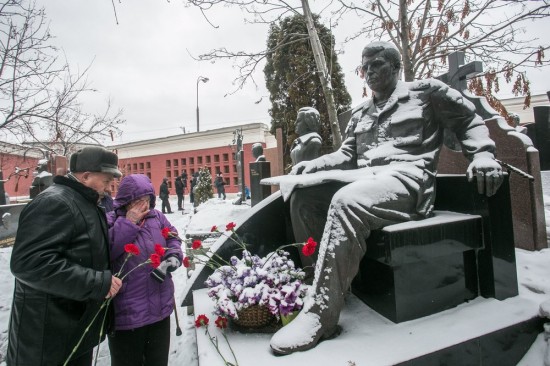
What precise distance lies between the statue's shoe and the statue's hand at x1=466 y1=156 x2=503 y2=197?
1326mm

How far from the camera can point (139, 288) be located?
1.98m

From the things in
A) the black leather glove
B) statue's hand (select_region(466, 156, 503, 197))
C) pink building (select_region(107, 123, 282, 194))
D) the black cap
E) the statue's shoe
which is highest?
pink building (select_region(107, 123, 282, 194))

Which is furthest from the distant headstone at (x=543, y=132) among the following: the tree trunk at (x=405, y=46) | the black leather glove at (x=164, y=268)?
the black leather glove at (x=164, y=268)

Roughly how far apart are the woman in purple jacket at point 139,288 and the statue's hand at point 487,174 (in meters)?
2.05

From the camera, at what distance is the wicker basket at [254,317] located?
1.94m

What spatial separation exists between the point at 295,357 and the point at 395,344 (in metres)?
0.57

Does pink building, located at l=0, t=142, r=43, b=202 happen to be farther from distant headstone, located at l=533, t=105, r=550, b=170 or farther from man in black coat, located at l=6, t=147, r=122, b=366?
distant headstone, located at l=533, t=105, r=550, b=170

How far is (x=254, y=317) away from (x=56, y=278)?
1074 mm

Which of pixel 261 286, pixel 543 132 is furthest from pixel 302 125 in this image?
pixel 543 132

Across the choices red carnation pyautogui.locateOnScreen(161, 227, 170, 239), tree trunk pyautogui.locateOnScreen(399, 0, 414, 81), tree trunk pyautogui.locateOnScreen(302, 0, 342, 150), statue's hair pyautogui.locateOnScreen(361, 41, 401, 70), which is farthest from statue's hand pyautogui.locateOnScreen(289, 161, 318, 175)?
tree trunk pyautogui.locateOnScreen(399, 0, 414, 81)

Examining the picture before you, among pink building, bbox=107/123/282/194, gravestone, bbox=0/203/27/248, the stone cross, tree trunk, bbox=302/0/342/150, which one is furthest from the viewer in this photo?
pink building, bbox=107/123/282/194

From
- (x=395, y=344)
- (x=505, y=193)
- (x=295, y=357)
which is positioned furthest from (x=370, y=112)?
(x=295, y=357)

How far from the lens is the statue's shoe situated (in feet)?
5.54

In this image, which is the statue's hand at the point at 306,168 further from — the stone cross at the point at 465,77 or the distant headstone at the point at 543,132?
the distant headstone at the point at 543,132
